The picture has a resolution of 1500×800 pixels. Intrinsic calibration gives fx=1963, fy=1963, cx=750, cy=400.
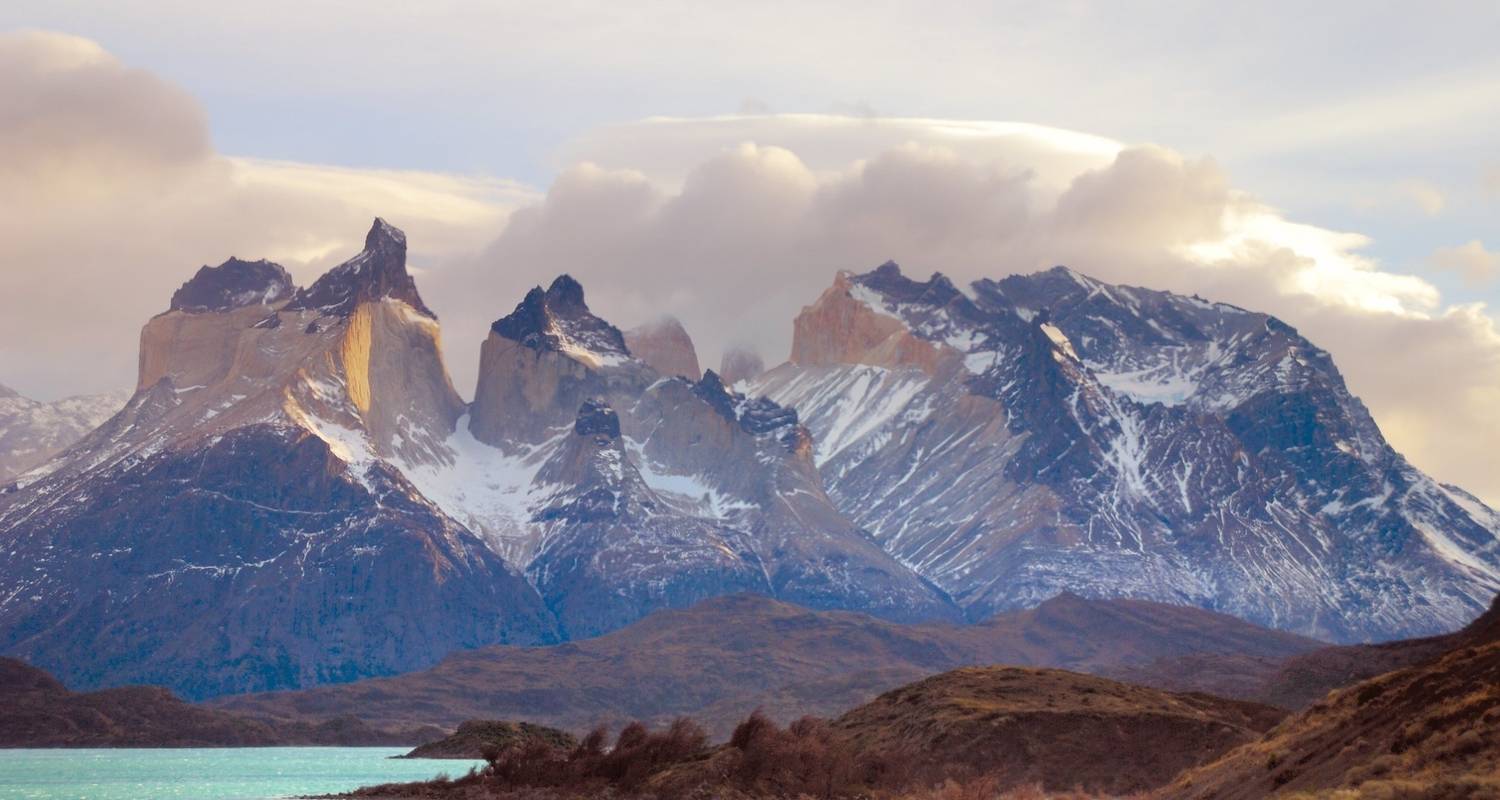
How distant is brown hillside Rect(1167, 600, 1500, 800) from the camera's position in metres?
79.8

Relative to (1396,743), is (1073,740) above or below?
below

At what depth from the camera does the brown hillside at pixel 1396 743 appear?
262 feet

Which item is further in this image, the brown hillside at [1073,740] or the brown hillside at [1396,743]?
the brown hillside at [1073,740]

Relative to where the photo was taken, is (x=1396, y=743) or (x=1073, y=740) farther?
(x=1073, y=740)

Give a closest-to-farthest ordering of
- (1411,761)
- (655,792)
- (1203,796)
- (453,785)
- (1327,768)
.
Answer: (1411,761), (1327,768), (1203,796), (655,792), (453,785)

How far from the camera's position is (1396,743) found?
301 feet

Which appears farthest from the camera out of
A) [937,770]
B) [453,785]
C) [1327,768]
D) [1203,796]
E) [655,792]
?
[937,770]

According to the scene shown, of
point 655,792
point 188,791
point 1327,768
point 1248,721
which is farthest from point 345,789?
point 1327,768

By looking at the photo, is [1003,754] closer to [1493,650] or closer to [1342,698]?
[1342,698]

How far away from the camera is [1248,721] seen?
19462 centimetres

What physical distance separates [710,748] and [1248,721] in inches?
2280

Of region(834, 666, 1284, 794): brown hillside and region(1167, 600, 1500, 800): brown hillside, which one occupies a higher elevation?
region(1167, 600, 1500, 800): brown hillside

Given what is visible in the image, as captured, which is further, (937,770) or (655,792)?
(937,770)

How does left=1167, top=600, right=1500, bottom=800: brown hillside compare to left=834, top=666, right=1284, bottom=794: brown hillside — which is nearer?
left=1167, top=600, right=1500, bottom=800: brown hillside
